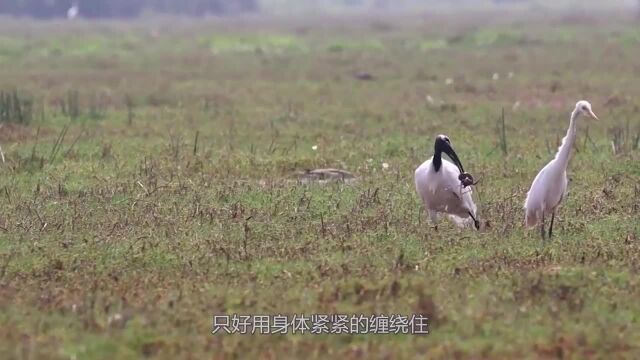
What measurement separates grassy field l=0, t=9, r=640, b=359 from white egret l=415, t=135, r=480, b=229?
0.70 ft

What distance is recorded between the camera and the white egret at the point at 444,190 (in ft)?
34.2

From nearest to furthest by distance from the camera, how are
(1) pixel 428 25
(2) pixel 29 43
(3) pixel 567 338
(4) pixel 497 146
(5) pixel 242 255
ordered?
(3) pixel 567 338 < (5) pixel 242 255 < (4) pixel 497 146 < (2) pixel 29 43 < (1) pixel 428 25

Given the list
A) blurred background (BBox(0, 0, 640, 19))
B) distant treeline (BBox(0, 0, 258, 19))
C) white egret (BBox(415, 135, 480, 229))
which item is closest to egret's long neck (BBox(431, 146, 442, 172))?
white egret (BBox(415, 135, 480, 229))

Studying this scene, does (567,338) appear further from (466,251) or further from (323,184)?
(323,184)

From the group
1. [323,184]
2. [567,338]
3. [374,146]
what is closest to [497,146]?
[374,146]

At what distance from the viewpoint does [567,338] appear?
6.95 metres

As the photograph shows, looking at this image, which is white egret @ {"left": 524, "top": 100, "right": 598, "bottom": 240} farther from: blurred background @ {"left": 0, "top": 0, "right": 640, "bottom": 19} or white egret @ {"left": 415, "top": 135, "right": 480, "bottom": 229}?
blurred background @ {"left": 0, "top": 0, "right": 640, "bottom": 19}

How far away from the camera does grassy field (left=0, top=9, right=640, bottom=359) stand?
7156 millimetres

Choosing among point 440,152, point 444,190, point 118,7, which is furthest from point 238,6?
point 444,190

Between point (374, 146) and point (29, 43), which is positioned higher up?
point (374, 146)

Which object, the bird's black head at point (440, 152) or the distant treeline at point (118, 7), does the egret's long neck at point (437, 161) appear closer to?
the bird's black head at point (440, 152)

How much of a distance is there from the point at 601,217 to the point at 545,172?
108 centimetres

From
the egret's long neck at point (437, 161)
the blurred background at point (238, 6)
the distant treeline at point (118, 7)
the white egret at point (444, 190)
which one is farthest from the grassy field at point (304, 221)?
the blurred background at point (238, 6)

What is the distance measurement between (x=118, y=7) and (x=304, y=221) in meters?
59.2
